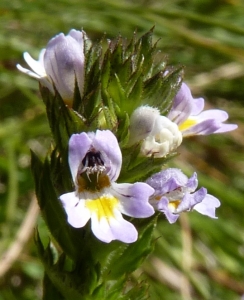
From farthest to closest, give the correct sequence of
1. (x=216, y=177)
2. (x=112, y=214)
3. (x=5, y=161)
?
(x=216, y=177), (x=5, y=161), (x=112, y=214)

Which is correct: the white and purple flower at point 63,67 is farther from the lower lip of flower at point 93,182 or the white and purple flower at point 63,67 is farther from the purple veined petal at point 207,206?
the purple veined petal at point 207,206

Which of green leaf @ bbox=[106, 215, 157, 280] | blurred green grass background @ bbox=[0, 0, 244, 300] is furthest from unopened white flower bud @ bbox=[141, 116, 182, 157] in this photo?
blurred green grass background @ bbox=[0, 0, 244, 300]

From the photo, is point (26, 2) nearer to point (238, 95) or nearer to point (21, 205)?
point (21, 205)

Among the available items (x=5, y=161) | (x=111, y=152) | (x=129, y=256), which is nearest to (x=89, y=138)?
(x=111, y=152)

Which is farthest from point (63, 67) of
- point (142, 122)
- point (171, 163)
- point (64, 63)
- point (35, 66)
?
point (171, 163)

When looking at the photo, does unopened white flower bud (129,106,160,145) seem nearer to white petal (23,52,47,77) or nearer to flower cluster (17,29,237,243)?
flower cluster (17,29,237,243)

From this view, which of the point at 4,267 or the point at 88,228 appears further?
the point at 4,267

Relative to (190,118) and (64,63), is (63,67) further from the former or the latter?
(190,118)
